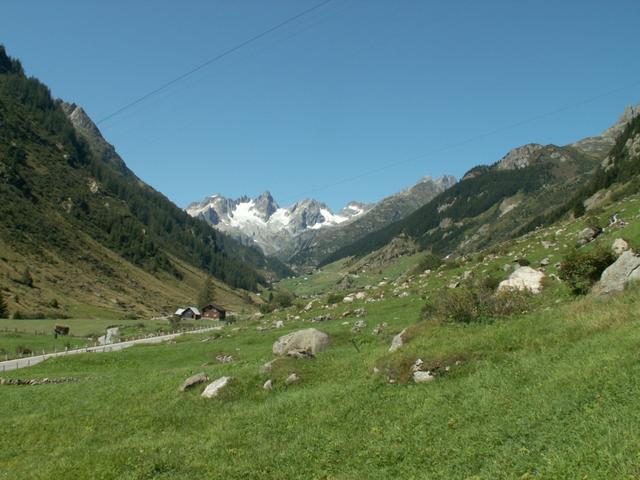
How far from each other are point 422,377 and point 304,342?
11275 mm

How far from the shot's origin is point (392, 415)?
15.6 meters

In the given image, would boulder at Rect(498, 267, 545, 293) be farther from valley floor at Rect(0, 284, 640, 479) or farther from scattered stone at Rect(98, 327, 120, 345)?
scattered stone at Rect(98, 327, 120, 345)

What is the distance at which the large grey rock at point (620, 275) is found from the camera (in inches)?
861

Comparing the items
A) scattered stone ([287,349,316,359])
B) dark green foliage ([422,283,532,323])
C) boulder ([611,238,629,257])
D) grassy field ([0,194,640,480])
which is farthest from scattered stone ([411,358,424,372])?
boulder ([611,238,629,257])

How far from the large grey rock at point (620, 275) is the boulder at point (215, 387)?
17.8m

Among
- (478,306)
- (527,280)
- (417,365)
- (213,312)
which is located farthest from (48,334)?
(417,365)

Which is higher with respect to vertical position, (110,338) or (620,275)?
(110,338)

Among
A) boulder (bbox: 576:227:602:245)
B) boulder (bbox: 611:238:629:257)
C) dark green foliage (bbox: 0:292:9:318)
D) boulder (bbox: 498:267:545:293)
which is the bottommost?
boulder (bbox: 498:267:545:293)

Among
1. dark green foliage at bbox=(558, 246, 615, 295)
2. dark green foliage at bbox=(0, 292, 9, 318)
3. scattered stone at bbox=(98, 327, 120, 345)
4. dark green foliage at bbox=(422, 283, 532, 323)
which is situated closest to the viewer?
dark green foliage at bbox=(422, 283, 532, 323)

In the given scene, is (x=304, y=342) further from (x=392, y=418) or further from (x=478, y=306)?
(x=392, y=418)

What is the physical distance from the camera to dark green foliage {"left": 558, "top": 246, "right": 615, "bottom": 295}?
26.2 metres

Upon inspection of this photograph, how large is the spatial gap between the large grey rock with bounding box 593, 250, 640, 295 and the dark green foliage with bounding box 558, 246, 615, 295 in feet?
8.81

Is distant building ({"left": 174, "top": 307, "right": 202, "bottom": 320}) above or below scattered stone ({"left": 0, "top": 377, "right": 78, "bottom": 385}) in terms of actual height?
above

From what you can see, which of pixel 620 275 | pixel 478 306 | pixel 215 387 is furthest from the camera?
pixel 478 306
